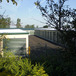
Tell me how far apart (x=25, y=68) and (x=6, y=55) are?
4.77 feet

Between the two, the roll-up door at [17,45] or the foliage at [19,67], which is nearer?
the foliage at [19,67]

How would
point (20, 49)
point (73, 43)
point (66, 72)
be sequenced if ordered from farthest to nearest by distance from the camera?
point (20, 49) → point (73, 43) → point (66, 72)

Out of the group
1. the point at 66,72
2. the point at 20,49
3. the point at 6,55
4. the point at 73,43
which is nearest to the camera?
the point at 66,72

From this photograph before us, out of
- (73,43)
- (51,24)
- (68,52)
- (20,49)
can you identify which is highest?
(51,24)

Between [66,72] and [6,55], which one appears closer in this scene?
[66,72]

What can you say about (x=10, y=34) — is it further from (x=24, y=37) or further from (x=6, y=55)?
(x=6, y=55)

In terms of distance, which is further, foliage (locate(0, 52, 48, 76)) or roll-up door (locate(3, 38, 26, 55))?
roll-up door (locate(3, 38, 26, 55))

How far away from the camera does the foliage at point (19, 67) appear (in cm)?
365

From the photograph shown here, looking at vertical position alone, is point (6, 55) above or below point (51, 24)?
below

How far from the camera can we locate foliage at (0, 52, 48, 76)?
3648 millimetres

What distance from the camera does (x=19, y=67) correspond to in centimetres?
431

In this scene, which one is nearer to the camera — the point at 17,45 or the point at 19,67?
the point at 19,67

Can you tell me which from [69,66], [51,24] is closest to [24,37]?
[51,24]

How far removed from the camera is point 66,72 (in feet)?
13.0
